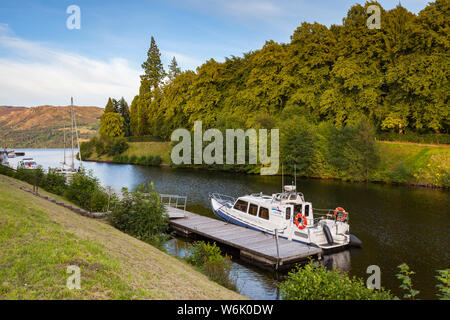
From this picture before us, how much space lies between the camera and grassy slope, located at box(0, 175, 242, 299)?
22.0ft

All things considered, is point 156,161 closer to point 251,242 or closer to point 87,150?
point 87,150

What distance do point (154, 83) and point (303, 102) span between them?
192ft

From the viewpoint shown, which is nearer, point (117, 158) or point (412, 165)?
point (412, 165)

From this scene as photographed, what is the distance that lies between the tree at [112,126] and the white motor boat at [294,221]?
8418 cm

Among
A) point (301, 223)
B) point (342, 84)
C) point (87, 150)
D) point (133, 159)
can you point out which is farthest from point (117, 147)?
point (301, 223)

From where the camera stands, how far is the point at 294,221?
62.3 ft

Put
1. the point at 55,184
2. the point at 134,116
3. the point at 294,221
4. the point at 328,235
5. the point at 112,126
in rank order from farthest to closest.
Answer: the point at 134,116
the point at 112,126
the point at 55,184
the point at 294,221
the point at 328,235

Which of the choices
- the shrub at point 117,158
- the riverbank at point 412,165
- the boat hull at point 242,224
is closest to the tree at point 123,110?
the shrub at point 117,158

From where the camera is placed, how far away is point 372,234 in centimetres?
2086

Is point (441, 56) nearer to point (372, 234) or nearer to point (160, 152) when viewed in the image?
point (372, 234)

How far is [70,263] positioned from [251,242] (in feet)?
38.5

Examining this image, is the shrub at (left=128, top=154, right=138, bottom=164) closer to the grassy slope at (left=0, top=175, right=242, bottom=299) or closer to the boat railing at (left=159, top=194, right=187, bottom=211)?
the boat railing at (left=159, top=194, right=187, bottom=211)

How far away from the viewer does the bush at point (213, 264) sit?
12705 millimetres

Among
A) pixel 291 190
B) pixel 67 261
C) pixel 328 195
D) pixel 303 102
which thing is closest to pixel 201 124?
pixel 303 102
